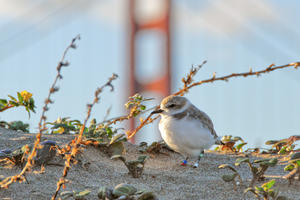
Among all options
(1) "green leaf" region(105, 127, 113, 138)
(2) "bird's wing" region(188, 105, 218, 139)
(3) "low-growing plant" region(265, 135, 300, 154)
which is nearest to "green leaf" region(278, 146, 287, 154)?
(3) "low-growing plant" region(265, 135, 300, 154)

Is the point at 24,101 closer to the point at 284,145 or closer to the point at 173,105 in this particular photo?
the point at 173,105

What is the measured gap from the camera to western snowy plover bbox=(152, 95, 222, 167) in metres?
2.68

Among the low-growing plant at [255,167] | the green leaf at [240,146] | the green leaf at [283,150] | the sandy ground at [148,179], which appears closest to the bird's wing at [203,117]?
the sandy ground at [148,179]

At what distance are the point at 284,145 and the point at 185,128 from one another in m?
0.88

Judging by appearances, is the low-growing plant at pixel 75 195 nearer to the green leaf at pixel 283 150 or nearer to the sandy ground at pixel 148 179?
the sandy ground at pixel 148 179

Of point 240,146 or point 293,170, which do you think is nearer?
point 293,170

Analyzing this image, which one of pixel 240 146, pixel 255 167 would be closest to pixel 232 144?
pixel 240 146

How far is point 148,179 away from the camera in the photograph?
2.29 m

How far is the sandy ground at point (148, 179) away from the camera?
→ 80.7 inches

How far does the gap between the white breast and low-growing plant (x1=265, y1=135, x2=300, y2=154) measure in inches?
25.0

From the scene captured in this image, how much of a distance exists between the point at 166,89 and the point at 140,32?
2097 mm

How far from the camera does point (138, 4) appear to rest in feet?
44.9

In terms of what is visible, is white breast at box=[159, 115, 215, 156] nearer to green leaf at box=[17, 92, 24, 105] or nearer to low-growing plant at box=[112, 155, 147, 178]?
low-growing plant at box=[112, 155, 147, 178]

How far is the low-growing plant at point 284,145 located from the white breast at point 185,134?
2.08 feet
